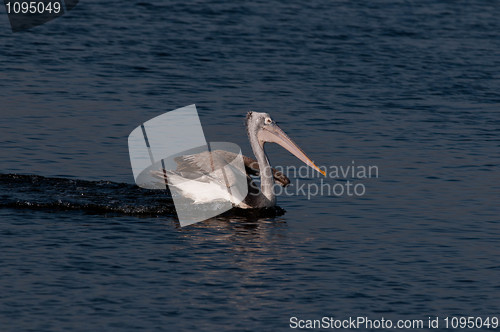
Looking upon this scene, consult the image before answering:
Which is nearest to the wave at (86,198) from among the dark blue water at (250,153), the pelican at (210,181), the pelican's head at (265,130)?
the dark blue water at (250,153)

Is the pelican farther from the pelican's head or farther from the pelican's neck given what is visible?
the pelican's head

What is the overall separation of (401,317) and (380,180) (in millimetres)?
5420

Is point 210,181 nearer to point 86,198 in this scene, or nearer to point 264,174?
point 264,174

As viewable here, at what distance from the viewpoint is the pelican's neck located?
45.8ft

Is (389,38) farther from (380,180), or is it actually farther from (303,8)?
(380,180)

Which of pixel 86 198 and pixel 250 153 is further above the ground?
pixel 86 198

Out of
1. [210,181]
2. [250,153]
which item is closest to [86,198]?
[210,181]

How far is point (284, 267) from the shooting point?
37.6 feet

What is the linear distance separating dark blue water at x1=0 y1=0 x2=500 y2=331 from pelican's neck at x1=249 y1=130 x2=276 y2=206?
1.29ft

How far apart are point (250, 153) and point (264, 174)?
2447mm

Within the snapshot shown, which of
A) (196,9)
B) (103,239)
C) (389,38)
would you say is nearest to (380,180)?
(103,239)

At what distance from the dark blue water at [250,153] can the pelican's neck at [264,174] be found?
39 cm

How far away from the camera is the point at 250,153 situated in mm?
16625

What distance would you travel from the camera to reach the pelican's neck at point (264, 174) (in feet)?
45.8
